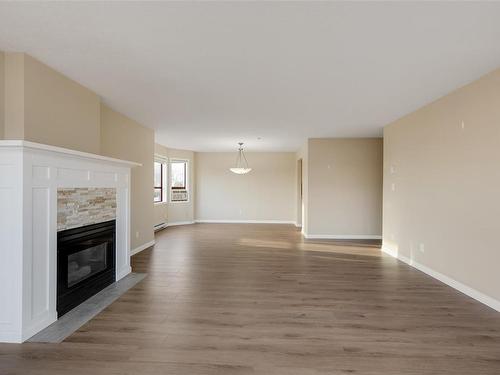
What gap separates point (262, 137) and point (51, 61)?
16.3 feet

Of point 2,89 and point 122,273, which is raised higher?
point 2,89

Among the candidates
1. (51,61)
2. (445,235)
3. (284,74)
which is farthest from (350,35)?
(445,235)

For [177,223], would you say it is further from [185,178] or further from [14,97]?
[14,97]

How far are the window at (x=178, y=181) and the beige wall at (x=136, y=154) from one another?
365 cm

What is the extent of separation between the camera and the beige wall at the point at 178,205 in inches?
367

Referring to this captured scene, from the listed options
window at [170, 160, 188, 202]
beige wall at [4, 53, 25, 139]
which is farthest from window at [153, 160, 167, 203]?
beige wall at [4, 53, 25, 139]

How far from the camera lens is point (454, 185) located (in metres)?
4.00

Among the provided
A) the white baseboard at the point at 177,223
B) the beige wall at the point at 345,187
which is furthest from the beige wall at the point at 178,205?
the beige wall at the point at 345,187

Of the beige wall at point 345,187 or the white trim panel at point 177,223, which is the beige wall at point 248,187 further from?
the beige wall at point 345,187

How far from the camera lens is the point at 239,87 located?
12.4 feet

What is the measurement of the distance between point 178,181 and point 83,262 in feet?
23.4

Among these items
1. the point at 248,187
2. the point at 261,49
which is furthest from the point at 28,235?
the point at 248,187

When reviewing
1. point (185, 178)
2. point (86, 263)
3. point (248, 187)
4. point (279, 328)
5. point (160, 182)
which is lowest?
point (279, 328)

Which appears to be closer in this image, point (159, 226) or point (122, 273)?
point (122, 273)
